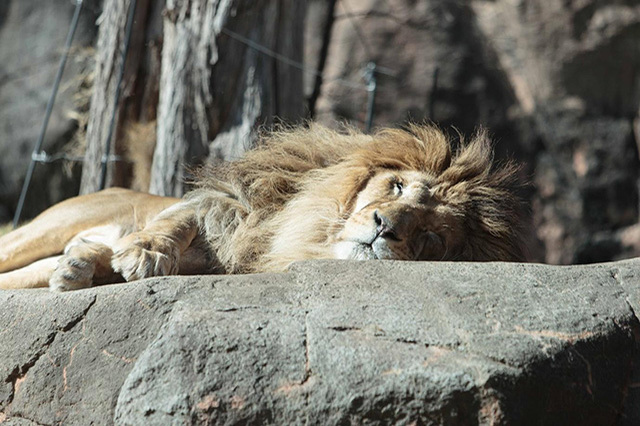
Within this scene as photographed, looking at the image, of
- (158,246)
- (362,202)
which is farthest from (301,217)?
(158,246)

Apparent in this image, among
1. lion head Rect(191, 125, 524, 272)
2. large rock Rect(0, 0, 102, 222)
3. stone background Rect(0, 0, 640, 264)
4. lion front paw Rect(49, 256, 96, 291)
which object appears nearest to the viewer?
lion front paw Rect(49, 256, 96, 291)

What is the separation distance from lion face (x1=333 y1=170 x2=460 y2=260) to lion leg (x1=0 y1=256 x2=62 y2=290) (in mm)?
1217

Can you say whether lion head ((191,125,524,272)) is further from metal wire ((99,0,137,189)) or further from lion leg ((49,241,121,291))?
metal wire ((99,0,137,189))

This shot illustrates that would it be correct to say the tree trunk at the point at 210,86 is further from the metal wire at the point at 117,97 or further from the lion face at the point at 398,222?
the lion face at the point at 398,222

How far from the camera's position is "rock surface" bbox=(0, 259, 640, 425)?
1.97 m

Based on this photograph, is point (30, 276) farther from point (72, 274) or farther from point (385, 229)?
point (385, 229)

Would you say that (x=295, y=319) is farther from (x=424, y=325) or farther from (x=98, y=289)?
(x=98, y=289)

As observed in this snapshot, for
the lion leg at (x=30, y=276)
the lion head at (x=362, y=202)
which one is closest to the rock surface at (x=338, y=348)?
the lion head at (x=362, y=202)

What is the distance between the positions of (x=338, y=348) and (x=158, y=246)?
3.40 feet

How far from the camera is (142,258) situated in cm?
274

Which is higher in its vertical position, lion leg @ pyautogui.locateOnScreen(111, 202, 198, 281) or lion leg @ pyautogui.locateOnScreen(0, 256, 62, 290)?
lion leg @ pyautogui.locateOnScreen(111, 202, 198, 281)

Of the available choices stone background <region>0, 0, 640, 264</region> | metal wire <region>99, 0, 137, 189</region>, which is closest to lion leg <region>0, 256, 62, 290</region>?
metal wire <region>99, 0, 137, 189</region>

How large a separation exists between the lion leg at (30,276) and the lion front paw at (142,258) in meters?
0.65

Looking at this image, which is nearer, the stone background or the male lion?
the male lion
